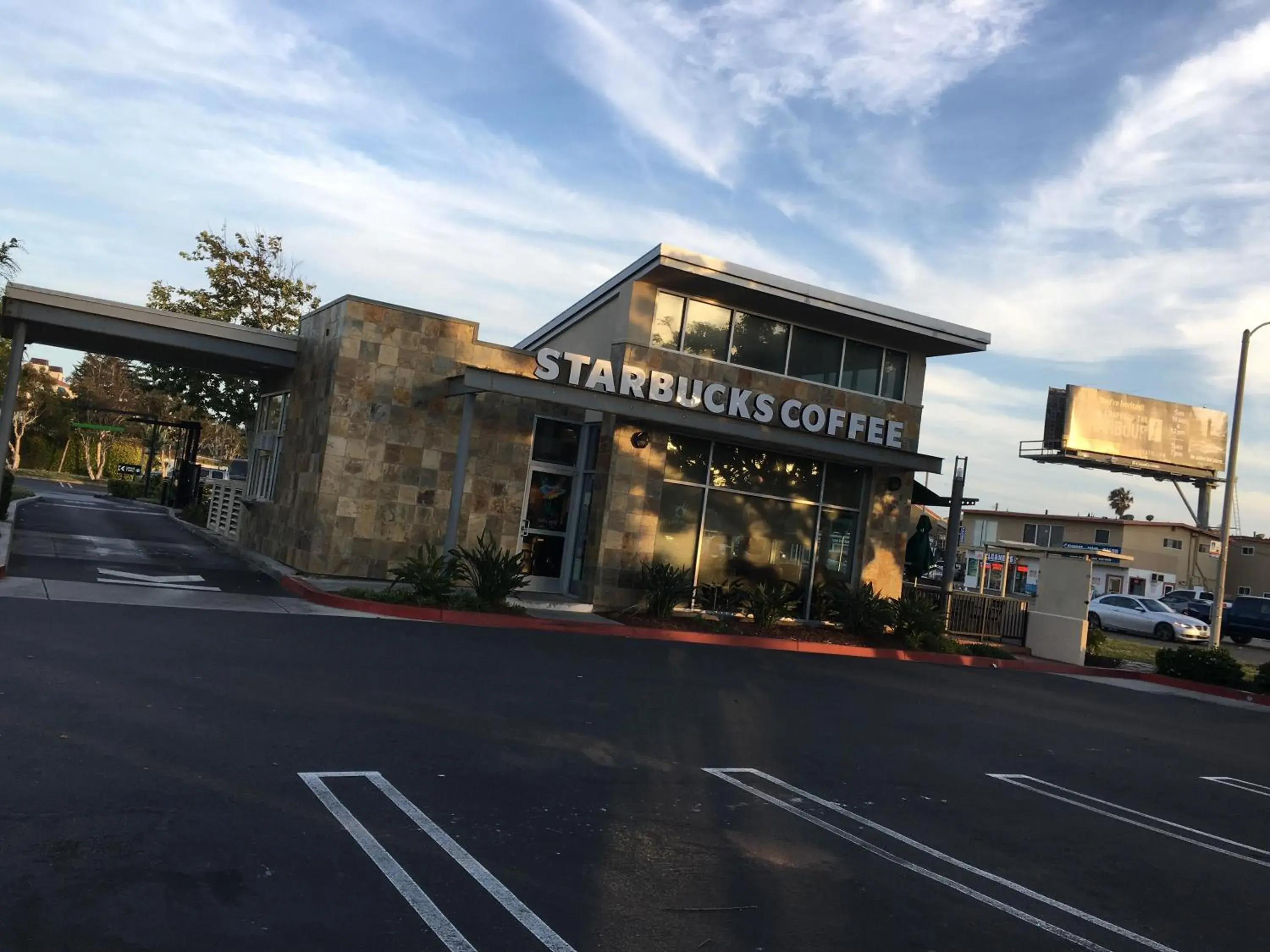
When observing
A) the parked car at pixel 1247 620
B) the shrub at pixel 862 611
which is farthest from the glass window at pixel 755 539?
the parked car at pixel 1247 620

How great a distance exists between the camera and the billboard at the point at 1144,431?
4972 centimetres

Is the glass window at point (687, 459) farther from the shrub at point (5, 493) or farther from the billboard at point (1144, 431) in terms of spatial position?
the billboard at point (1144, 431)

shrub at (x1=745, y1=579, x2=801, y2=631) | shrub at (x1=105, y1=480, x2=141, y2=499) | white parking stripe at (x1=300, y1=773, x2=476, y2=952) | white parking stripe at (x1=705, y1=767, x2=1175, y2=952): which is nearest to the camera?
white parking stripe at (x1=300, y1=773, x2=476, y2=952)

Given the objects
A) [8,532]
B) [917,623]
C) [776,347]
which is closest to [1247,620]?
[917,623]

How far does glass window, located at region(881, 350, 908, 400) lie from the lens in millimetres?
20938

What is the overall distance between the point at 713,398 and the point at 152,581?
31.3 ft

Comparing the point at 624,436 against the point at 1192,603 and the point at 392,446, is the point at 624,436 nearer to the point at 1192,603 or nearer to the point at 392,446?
the point at 392,446

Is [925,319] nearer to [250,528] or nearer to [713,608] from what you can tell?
[713,608]

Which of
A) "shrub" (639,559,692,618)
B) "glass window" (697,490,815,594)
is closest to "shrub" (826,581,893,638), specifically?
"glass window" (697,490,815,594)

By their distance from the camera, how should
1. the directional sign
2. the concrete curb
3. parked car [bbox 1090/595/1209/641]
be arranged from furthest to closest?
parked car [bbox 1090/595/1209/641]
the directional sign
the concrete curb

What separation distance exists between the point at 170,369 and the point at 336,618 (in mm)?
19961

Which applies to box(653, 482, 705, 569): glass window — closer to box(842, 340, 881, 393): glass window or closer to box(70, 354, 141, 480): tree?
box(842, 340, 881, 393): glass window

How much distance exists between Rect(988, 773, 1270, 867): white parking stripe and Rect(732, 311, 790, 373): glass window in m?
11.4

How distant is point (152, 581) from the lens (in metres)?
15.2
